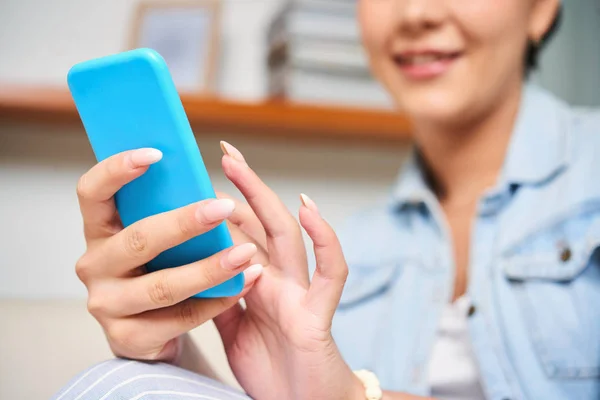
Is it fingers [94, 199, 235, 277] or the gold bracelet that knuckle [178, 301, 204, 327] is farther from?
the gold bracelet

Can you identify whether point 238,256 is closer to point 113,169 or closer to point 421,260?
point 113,169

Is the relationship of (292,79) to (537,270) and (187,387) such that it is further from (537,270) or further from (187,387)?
(187,387)

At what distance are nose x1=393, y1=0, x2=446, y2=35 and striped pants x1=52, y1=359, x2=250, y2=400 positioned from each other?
1.94ft

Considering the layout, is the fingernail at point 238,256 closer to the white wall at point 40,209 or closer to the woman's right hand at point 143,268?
the woman's right hand at point 143,268

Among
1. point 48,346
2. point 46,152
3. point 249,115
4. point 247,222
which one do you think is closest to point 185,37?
point 249,115

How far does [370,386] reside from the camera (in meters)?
0.53

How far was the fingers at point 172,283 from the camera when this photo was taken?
41 centimetres

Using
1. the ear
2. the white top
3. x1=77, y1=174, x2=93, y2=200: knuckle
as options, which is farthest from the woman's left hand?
the ear

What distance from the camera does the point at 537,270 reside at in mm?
750

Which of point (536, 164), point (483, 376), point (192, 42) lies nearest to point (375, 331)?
point (483, 376)

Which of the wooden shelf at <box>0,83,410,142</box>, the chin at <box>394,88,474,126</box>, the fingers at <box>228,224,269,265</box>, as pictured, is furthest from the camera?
the wooden shelf at <box>0,83,410,142</box>

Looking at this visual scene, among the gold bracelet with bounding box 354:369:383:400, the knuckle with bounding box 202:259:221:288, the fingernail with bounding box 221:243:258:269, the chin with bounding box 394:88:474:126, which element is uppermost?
the fingernail with bounding box 221:243:258:269

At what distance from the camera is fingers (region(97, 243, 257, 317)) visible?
41 cm

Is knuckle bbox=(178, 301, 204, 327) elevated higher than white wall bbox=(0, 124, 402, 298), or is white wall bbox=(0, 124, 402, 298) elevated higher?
knuckle bbox=(178, 301, 204, 327)
